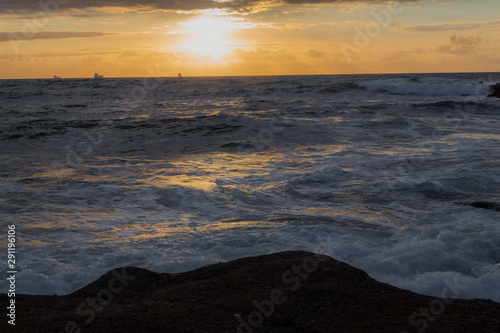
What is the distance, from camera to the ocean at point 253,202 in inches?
184

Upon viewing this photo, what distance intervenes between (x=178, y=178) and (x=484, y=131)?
1155 cm

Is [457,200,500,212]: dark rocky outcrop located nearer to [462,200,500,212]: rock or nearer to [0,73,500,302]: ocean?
[462,200,500,212]: rock

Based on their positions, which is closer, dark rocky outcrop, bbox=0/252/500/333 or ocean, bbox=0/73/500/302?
dark rocky outcrop, bbox=0/252/500/333

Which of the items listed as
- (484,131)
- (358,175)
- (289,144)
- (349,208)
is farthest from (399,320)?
(484,131)

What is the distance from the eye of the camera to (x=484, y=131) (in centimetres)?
1498

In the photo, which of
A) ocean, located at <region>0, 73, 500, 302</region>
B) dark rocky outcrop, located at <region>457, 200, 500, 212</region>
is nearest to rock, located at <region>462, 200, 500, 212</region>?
dark rocky outcrop, located at <region>457, 200, 500, 212</region>

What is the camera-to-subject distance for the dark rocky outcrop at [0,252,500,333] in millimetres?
3129

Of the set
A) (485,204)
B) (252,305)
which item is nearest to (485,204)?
(485,204)

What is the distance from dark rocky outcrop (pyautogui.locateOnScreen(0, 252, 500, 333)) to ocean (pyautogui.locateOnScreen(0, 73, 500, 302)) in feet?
1.53

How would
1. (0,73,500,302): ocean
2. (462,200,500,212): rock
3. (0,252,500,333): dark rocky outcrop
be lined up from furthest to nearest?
(462,200,500,212): rock < (0,73,500,302): ocean < (0,252,500,333): dark rocky outcrop

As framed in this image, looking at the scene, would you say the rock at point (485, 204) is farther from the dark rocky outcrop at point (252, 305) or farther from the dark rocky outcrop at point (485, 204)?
the dark rocky outcrop at point (252, 305)

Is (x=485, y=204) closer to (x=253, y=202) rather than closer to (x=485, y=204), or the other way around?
(x=485, y=204)

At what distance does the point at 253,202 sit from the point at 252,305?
3.79m

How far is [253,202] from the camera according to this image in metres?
7.19
